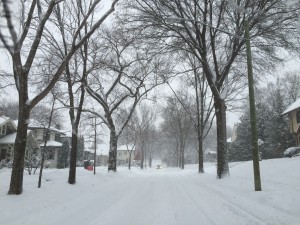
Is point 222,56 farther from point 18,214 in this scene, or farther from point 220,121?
point 18,214

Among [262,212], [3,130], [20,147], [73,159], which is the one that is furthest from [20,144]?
[3,130]

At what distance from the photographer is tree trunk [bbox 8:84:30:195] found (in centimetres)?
1095

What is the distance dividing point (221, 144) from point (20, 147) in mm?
11580

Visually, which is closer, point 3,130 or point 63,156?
point 3,130

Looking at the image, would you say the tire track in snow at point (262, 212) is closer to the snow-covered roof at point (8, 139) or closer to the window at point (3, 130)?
the snow-covered roof at point (8, 139)

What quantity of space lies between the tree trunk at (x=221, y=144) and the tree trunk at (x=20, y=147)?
11378 millimetres

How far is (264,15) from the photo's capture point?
16.8 m

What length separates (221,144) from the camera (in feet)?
59.9

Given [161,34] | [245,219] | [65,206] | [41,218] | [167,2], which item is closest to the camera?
[245,219]

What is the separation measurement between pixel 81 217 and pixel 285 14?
15.5m

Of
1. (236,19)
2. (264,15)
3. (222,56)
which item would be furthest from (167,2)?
(222,56)

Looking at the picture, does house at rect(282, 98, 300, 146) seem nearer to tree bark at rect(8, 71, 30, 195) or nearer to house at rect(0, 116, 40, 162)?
tree bark at rect(8, 71, 30, 195)

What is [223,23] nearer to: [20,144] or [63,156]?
[20,144]

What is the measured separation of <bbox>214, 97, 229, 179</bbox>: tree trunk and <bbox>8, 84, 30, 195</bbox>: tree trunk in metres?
11.4
